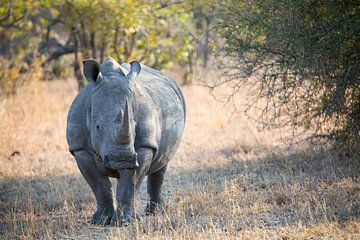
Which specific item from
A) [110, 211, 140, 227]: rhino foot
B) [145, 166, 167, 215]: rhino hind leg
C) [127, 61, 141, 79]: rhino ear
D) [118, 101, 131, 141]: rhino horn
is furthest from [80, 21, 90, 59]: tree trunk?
[118, 101, 131, 141]: rhino horn

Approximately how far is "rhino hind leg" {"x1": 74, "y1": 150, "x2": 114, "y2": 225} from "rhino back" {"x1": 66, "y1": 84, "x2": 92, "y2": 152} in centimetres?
9

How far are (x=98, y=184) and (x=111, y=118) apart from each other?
0.77m

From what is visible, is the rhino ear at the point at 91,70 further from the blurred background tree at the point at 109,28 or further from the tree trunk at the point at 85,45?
the tree trunk at the point at 85,45

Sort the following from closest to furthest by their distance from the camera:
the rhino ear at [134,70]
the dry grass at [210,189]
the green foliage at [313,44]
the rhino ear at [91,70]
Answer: the dry grass at [210,189], the rhino ear at [91,70], the rhino ear at [134,70], the green foliage at [313,44]

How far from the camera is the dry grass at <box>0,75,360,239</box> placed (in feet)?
17.6

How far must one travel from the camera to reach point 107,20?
1318cm

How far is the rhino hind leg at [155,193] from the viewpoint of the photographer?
6.41 metres

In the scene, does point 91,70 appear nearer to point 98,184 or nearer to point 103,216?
point 98,184

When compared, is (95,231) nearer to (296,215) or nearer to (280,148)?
(296,215)

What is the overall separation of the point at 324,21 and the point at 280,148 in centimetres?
287

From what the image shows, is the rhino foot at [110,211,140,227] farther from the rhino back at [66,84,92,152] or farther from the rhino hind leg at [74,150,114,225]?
the rhino back at [66,84,92,152]

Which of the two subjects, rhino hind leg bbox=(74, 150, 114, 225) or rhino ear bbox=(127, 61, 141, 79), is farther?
rhino ear bbox=(127, 61, 141, 79)

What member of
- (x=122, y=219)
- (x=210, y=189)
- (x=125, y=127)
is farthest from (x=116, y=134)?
(x=210, y=189)

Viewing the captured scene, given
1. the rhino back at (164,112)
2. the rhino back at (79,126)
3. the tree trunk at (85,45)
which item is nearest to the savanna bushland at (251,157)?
the rhino back at (164,112)
